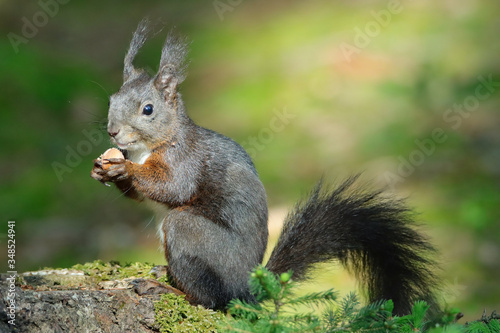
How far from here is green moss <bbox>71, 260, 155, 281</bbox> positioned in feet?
7.18

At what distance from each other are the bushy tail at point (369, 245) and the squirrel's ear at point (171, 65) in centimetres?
66

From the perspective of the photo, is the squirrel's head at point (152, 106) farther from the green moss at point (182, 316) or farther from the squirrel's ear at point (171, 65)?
the green moss at point (182, 316)

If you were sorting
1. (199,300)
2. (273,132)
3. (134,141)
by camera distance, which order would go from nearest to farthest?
(199,300) → (134,141) → (273,132)

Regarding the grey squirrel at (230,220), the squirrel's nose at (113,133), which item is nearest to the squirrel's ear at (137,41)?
the grey squirrel at (230,220)

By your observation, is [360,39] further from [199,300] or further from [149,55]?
[199,300]

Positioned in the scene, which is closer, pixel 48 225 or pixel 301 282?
pixel 301 282

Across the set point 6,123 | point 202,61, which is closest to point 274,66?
point 202,61

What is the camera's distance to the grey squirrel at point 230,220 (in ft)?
6.63

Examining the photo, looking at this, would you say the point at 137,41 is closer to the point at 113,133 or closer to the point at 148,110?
the point at 148,110

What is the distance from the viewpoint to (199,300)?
2.01 metres

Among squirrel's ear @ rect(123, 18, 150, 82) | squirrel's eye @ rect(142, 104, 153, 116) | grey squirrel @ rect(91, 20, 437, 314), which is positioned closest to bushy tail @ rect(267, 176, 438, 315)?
grey squirrel @ rect(91, 20, 437, 314)

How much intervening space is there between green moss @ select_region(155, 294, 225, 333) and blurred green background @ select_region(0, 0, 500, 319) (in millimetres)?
847

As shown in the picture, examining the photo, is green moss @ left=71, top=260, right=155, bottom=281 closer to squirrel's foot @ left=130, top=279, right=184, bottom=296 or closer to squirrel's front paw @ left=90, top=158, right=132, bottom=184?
squirrel's foot @ left=130, top=279, right=184, bottom=296

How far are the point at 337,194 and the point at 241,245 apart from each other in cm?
36
